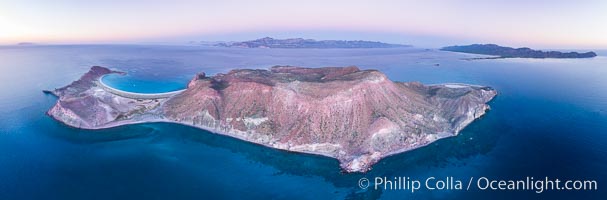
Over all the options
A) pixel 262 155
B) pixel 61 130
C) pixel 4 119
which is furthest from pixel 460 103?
pixel 4 119
